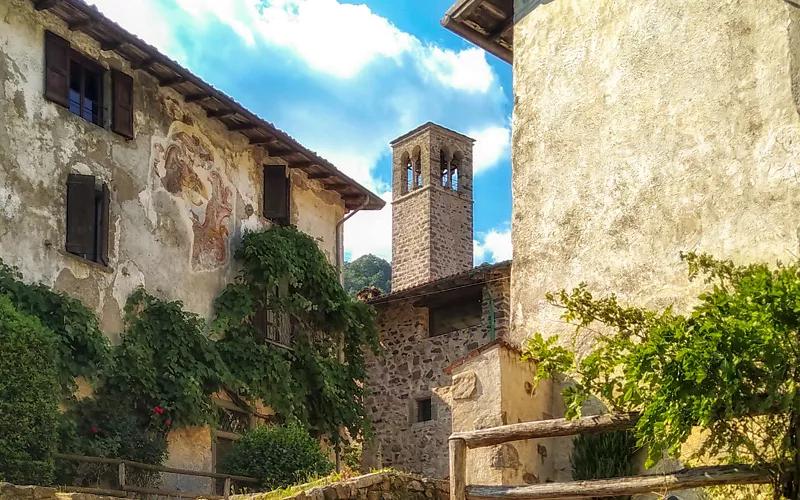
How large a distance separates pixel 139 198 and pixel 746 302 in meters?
10.6

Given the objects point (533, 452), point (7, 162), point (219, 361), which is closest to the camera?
point (533, 452)

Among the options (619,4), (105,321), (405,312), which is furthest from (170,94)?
(619,4)

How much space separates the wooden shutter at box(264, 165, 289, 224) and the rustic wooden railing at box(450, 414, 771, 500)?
32.7 ft

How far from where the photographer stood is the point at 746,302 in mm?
7996

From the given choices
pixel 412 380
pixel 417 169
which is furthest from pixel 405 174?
pixel 412 380

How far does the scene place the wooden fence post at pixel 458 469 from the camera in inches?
369

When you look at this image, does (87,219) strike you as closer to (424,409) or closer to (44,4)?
(44,4)

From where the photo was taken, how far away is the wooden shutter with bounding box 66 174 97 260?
15000 millimetres

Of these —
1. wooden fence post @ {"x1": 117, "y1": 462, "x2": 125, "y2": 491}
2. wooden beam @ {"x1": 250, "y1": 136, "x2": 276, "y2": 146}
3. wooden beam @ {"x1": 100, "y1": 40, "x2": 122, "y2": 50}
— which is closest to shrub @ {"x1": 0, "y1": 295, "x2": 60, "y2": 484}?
wooden fence post @ {"x1": 117, "y1": 462, "x2": 125, "y2": 491}

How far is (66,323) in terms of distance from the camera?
14.4 meters

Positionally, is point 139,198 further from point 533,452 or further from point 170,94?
point 533,452

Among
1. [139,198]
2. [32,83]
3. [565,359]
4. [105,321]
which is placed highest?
[32,83]

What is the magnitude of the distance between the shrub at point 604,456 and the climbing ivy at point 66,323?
286 inches

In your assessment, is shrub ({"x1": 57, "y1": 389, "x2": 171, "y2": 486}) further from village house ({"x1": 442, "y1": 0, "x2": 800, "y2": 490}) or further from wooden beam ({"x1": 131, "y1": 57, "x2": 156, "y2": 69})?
village house ({"x1": 442, "y1": 0, "x2": 800, "y2": 490})
